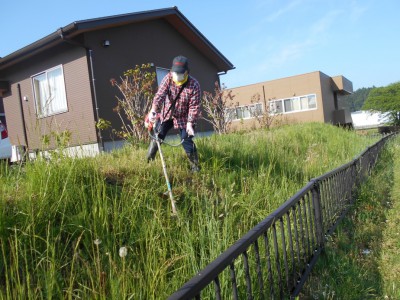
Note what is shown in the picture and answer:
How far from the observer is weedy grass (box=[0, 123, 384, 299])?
2.03 meters

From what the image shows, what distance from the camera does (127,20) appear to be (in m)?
11.1

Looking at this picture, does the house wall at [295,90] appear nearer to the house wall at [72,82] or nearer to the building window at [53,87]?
the building window at [53,87]

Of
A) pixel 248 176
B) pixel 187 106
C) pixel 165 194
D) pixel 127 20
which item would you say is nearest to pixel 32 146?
pixel 165 194

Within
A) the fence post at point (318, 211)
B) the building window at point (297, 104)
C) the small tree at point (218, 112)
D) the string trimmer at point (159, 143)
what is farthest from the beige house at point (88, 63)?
the building window at point (297, 104)

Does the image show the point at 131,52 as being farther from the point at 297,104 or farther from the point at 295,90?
the point at 297,104

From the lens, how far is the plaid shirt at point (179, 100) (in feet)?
14.6

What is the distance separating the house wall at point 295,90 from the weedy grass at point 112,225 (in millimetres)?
22156

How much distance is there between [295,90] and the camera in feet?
88.3

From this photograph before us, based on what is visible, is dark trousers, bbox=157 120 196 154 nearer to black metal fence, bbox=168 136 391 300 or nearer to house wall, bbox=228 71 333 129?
black metal fence, bbox=168 136 391 300

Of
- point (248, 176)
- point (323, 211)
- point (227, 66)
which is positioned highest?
point (227, 66)

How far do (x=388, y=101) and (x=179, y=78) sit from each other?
4550 cm

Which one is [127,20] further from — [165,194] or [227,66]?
[165,194]

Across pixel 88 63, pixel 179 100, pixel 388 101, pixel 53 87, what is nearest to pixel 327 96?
pixel 388 101

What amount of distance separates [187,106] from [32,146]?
199 cm
